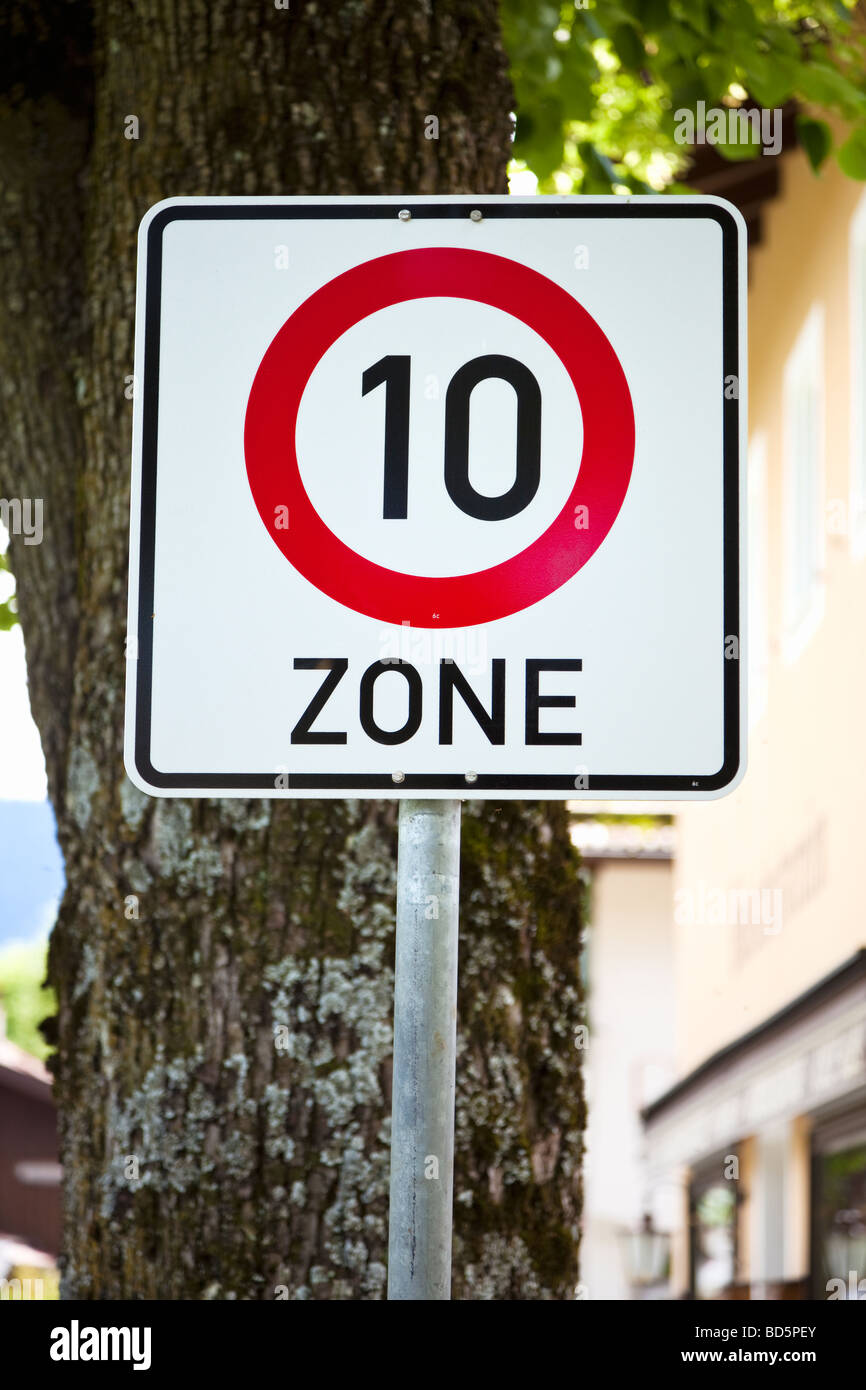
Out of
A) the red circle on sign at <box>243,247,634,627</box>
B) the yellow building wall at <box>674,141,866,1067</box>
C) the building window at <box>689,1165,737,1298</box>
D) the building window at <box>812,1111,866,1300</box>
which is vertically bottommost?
the building window at <box>689,1165,737,1298</box>

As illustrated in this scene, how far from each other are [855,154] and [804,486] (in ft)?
22.4

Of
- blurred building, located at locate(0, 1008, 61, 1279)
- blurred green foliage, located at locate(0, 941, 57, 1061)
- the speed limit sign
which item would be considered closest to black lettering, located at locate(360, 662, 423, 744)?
the speed limit sign

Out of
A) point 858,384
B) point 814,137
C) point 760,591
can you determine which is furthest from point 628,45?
point 760,591

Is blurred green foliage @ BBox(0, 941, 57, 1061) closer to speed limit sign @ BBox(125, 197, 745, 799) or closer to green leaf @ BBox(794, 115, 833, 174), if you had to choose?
green leaf @ BBox(794, 115, 833, 174)

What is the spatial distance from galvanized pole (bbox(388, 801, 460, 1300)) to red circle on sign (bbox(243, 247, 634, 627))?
0.83ft

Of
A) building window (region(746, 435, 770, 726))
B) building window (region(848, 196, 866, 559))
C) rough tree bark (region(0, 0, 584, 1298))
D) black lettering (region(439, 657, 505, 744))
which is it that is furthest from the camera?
building window (region(746, 435, 770, 726))

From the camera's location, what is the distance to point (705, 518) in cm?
162

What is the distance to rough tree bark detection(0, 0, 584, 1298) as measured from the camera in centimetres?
217

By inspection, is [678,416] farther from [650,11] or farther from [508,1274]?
[650,11]

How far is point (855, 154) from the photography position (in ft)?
13.6

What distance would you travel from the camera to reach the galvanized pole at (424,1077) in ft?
4.68

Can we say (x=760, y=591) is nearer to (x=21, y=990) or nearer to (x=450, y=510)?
(x=450, y=510)
